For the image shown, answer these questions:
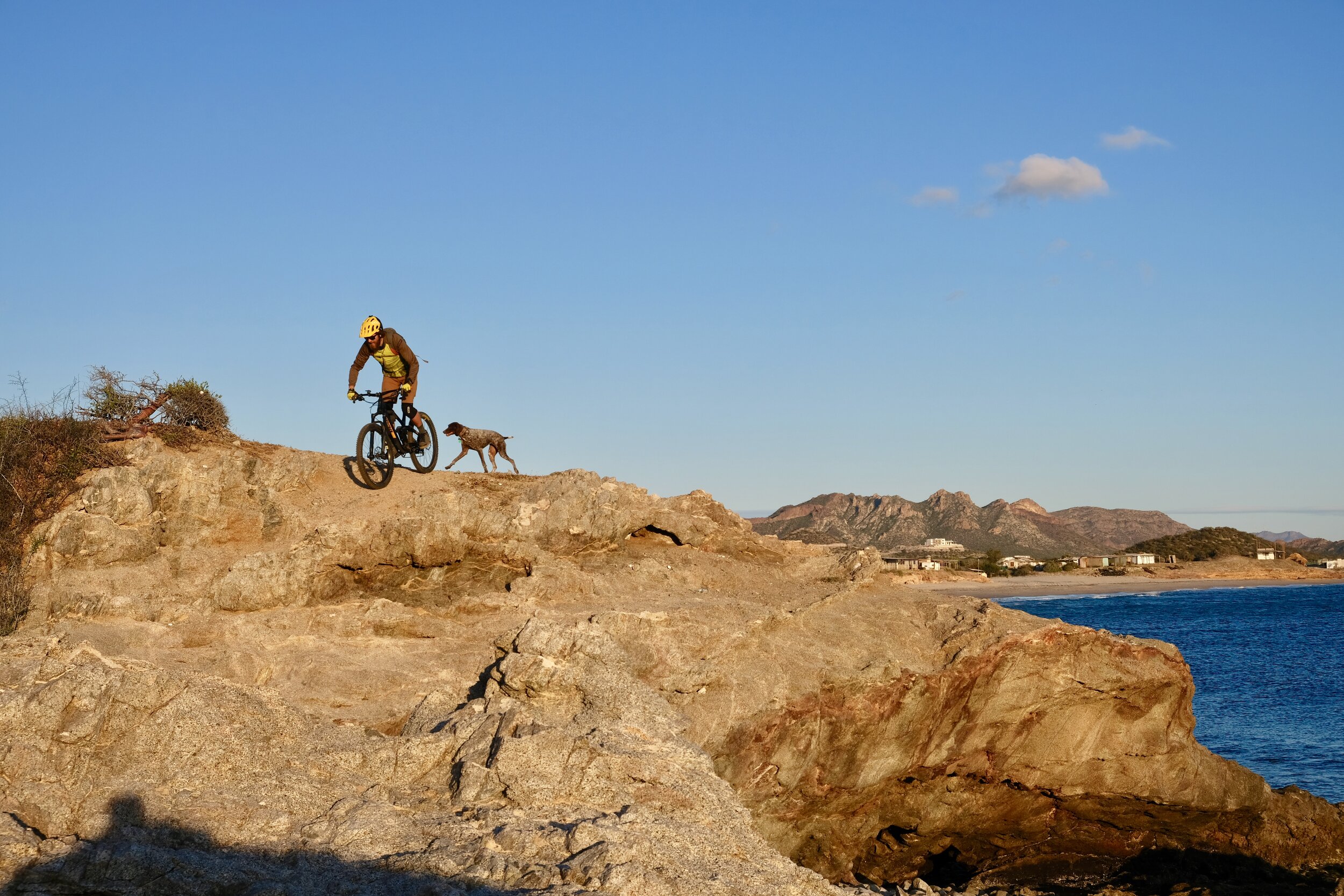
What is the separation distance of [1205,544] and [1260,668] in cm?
9901

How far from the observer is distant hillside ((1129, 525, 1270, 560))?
12719 cm

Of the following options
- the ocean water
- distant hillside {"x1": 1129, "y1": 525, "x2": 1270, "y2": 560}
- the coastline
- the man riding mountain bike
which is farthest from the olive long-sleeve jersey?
distant hillside {"x1": 1129, "y1": 525, "x2": 1270, "y2": 560}

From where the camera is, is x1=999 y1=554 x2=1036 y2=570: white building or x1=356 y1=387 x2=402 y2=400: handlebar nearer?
x1=356 y1=387 x2=402 y2=400: handlebar

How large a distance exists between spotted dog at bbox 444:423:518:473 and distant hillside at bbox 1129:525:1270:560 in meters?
121

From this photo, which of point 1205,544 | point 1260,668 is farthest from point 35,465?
point 1205,544

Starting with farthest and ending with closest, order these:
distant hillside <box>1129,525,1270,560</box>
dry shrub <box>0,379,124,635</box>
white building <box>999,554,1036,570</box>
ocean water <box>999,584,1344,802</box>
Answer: distant hillside <box>1129,525,1270,560</box>, white building <box>999,554,1036,570</box>, ocean water <box>999,584,1344,802</box>, dry shrub <box>0,379,124,635</box>

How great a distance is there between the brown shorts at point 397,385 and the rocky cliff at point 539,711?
1.25 m

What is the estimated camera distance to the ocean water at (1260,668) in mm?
26875

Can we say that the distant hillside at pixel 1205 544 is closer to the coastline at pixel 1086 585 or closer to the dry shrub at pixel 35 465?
the coastline at pixel 1086 585

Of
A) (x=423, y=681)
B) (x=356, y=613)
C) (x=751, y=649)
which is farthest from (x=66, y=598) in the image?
(x=751, y=649)

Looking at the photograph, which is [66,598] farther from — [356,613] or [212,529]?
[356,613]

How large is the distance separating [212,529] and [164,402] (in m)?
2.72

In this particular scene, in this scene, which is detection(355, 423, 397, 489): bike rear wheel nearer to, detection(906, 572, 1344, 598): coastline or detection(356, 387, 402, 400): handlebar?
detection(356, 387, 402, 400): handlebar

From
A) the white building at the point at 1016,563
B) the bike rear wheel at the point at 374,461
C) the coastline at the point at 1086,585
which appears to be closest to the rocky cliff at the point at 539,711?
the bike rear wheel at the point at 374,461
